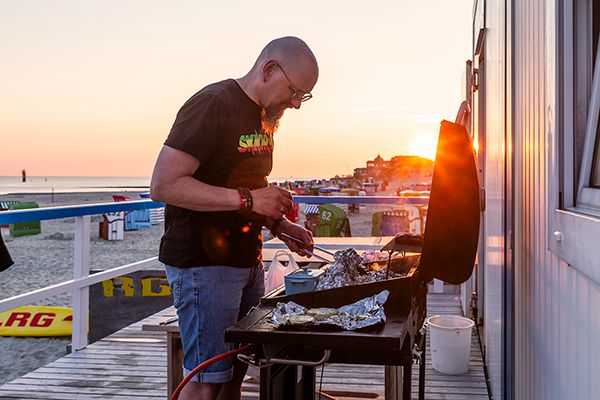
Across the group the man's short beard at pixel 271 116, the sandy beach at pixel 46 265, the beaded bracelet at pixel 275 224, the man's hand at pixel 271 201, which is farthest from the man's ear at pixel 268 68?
the sandy beach at pixel 46 265

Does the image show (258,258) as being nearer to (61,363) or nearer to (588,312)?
(588,312)

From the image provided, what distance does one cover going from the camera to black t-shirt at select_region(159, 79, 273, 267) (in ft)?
6.31

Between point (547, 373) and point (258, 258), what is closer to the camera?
point (547, 373)

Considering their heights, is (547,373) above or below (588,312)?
below

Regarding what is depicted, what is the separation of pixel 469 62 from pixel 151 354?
4072mm

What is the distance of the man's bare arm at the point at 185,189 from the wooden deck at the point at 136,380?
1964mm

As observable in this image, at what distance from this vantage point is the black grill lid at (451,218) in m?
1.91

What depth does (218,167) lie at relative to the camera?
6.68 feet

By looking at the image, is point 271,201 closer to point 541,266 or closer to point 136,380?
point 541,266

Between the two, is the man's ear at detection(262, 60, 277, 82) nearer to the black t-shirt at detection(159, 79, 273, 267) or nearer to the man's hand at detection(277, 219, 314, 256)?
the black t-shirt at detection(159, 79, 273, 267)

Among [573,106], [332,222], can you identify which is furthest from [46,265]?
[573,106]

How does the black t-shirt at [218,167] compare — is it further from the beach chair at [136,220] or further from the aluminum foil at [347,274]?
the beach chair at [136,220]

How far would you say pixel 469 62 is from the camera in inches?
227

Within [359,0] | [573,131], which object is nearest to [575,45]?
[573,131]
